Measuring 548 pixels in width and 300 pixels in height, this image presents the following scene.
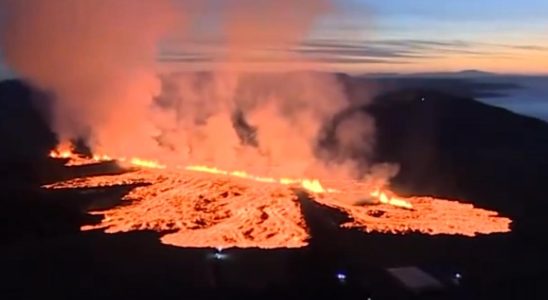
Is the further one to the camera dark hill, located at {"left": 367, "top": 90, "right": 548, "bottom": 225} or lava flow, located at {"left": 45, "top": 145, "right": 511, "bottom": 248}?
dark hill, located at {"left": 367, "top": 90, "right": 548, "bottom": 225}

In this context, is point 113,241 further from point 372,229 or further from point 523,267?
point 523,267

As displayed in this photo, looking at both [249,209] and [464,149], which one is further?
[464,149]

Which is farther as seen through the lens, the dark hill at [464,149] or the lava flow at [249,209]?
the dark hill at [464,149]

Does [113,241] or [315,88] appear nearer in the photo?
[113,241]

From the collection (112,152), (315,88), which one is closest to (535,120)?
(315,88)

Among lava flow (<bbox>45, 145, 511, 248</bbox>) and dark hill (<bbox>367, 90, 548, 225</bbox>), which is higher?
dark hill (<bbox>367, 90, 548, 225</bbox>)

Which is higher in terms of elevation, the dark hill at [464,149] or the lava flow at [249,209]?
the dark hill at [464,149]

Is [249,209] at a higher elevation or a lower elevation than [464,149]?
lower

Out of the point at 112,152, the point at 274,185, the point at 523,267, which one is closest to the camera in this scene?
the point at 523,267
